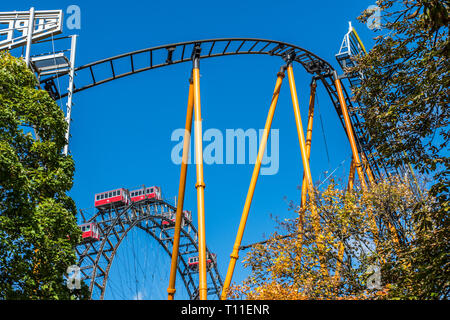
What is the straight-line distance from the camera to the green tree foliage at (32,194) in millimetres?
12664

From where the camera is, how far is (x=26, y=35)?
787 inches

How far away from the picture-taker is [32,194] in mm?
13875

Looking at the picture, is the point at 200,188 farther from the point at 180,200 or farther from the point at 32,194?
the point at 32,194

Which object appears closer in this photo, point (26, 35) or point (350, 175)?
point (26, 35)

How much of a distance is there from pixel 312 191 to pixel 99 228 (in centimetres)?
3001

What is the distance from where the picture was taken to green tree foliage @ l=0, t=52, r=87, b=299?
1266cm

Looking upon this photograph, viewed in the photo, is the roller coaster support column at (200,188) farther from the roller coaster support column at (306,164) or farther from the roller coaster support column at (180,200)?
the roller coaster support column at (306,164)

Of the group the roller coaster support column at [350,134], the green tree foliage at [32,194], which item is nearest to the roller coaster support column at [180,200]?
the green tree foliage at [32,194]

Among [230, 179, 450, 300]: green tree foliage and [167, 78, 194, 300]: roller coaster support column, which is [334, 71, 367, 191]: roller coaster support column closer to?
[230, 179, 450, 300]: green tree foliage

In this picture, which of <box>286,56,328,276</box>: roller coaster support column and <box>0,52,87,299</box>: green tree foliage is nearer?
<box>0,52,87,299</box>: green tree foliage

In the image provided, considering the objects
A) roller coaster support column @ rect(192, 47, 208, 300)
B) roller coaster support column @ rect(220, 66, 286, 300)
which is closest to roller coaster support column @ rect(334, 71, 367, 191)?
roller coaster support column @ rect(220, 66, 286, 300)

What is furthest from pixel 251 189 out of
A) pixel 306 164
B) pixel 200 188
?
pixel 306 164
